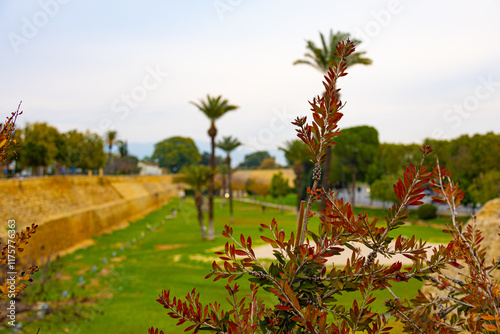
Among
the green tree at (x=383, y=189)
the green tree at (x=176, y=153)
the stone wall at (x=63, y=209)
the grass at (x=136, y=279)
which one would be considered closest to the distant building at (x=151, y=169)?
the green tree at (x=176, y=153)

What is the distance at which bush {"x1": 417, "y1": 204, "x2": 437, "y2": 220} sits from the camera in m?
31.3

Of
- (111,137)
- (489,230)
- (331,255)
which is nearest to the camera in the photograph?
(331,255)

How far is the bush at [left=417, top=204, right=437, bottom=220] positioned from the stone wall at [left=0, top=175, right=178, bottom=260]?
28.0 meters

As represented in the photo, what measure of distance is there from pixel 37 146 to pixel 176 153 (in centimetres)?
7544

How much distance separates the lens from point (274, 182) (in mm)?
44219

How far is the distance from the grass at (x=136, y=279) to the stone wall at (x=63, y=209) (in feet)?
4.34

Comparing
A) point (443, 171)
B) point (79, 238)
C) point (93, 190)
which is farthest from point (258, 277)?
point (93, 190)

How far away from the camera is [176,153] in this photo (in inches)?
4250

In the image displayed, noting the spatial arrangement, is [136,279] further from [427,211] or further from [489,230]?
[427,211]

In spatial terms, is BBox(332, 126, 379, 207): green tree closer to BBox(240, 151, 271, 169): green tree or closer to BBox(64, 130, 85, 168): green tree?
BBox(64, 130, 85, 168): green tree

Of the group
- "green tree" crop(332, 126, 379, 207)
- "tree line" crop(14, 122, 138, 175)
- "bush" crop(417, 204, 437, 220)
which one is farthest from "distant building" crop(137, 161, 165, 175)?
"bush" crop(417, 204, 437, 220)

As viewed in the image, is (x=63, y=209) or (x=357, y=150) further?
(x=357, y=150)

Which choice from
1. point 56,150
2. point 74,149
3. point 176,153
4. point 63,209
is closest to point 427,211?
point 63,209

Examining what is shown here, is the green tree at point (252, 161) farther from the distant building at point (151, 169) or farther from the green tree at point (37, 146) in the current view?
the green tree at point (37, 146)
